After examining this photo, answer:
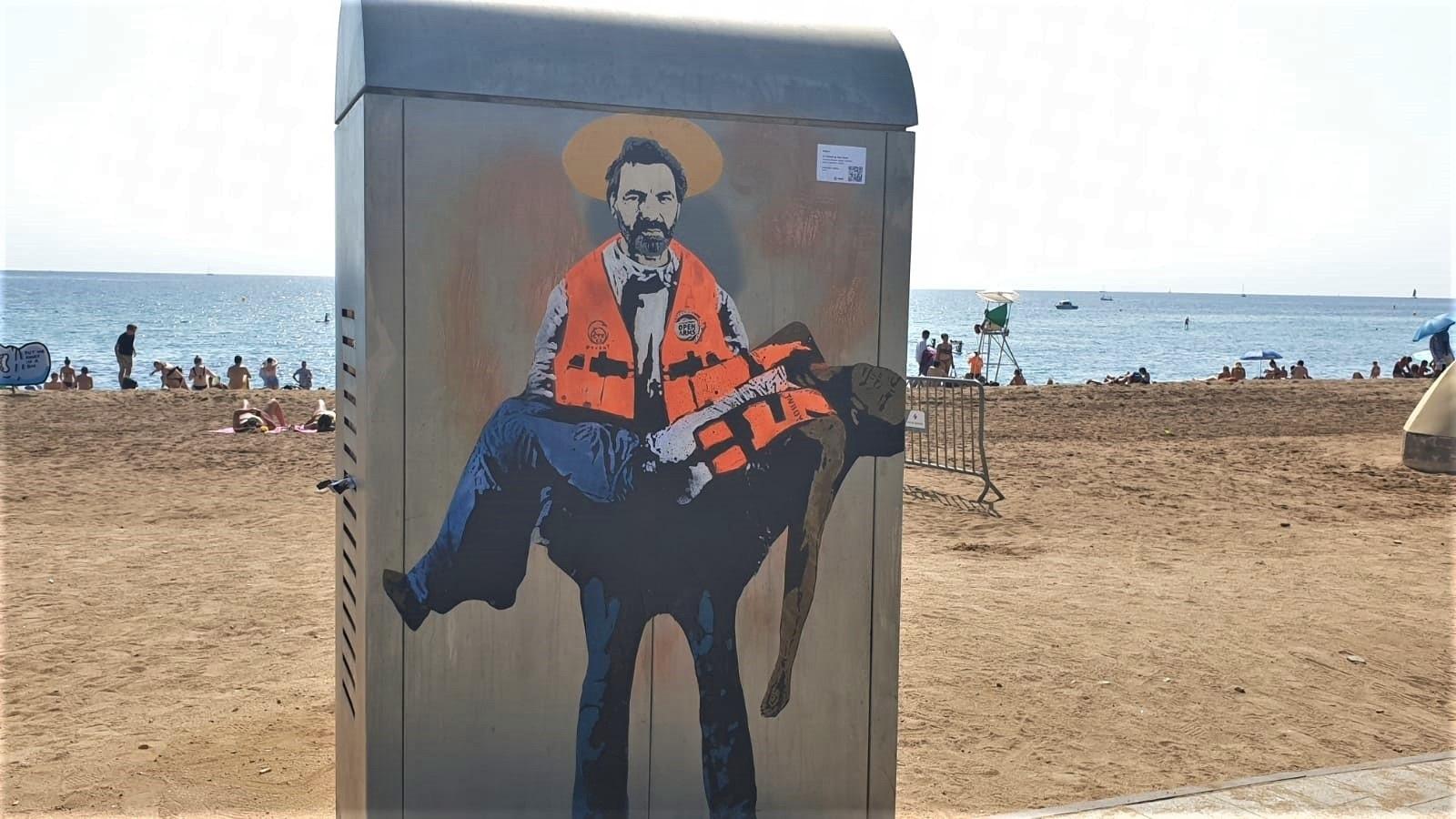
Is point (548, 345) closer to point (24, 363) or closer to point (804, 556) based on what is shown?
point (804, 556)

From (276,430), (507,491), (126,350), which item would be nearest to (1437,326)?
(276,430)

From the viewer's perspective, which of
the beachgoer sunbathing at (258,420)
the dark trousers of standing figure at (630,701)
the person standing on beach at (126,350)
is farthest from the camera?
the person standing on beach at (126,350)

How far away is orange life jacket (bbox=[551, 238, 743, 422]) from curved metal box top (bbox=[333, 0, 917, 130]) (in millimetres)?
493

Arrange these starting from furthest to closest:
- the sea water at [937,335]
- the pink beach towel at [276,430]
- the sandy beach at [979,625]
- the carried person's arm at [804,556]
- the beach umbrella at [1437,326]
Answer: the sea water at [937,335] → the beach umbrella at [1437,326] → the pink beach towel at [276,430] → the sandy beach at [979,625] → the carried person's arm at [804,556]

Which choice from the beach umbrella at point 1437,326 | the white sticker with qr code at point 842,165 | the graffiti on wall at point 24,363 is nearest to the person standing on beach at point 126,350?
the graffiti on wall at point 24,363

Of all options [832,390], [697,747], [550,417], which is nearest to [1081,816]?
[697,747]

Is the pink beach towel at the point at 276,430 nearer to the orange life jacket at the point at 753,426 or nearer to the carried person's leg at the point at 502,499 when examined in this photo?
the carried person's leg at the point at 502,499

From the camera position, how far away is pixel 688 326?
399 cm

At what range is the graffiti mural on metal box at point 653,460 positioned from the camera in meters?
3.84

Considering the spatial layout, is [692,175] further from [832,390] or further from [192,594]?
[192,594]

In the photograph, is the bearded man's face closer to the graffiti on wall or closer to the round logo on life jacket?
the round logo on life jacket

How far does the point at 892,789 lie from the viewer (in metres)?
4.43

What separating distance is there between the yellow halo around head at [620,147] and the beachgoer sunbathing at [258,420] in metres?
12.9

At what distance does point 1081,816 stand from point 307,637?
461 centimetres
